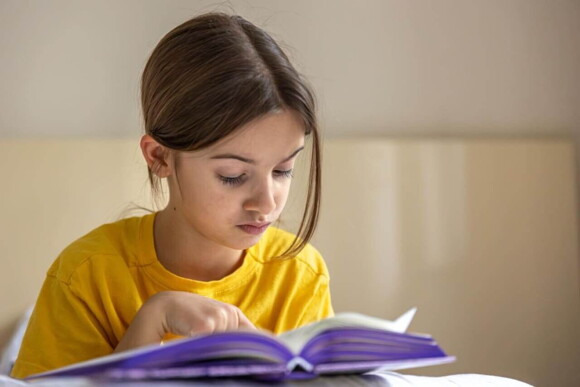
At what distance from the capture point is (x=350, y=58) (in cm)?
258

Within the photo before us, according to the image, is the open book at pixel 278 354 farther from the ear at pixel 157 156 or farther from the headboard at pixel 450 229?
the headboard at pixel 450 229

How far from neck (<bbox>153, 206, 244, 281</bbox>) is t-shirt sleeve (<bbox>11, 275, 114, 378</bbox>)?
0.16m

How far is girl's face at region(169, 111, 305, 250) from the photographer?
1.18 metres

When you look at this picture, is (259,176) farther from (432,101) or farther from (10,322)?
(432,101)

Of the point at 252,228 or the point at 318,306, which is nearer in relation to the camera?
the point at 252,228

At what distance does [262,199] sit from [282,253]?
0.24 meters

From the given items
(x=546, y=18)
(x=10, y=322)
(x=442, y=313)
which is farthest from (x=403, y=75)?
(x=10, y=322)

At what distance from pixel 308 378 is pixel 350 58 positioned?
181 cm

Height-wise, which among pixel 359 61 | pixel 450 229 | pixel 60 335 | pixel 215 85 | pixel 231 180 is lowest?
pixel 60 335

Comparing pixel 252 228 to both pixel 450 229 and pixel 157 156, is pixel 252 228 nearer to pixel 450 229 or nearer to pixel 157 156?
pixel 157 156

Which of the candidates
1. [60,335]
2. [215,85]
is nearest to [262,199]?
[215,85]

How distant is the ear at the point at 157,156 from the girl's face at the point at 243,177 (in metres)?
0.04

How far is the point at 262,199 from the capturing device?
1.17 meters

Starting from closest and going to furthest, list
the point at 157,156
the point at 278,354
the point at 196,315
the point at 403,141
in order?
the point at 278,354, the point at 196,315, the point at 157,156, the point at 403,141
